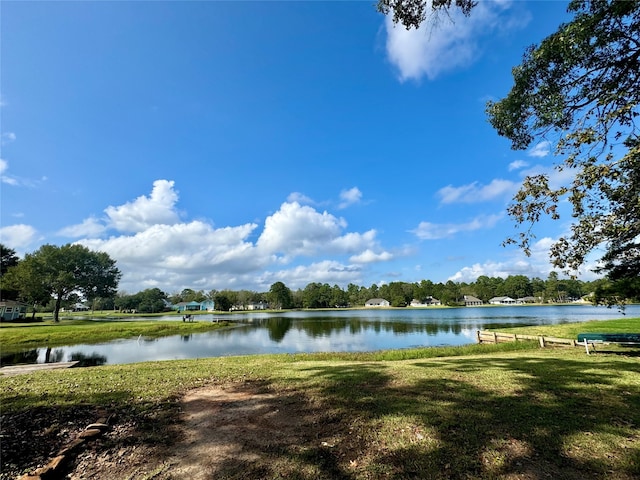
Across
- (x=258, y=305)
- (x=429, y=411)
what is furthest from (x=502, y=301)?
(x=429, y=411)

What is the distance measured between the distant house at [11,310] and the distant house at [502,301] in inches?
6530

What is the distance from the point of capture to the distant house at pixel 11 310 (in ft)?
177

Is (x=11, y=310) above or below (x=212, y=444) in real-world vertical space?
above

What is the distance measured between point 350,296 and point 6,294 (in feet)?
418

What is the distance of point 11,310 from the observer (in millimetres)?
57125

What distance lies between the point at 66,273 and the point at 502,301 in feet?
533

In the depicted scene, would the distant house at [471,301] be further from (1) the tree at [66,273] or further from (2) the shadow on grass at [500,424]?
(2) the shadow on grass at [500,424]

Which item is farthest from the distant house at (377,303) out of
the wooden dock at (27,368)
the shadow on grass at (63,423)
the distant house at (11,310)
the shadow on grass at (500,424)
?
the shadow on grass at (63,423)

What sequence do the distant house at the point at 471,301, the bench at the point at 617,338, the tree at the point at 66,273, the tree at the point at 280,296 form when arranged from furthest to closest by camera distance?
the distant house at the point at 471,301, the tree at the point at 280,296, the tree at the point at 66,273, the bench at the point at 617,338

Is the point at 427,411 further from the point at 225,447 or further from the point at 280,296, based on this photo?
the point at 280,296

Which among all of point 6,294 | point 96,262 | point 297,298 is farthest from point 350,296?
point 6,294

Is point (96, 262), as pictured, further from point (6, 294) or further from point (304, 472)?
point (304, 472)

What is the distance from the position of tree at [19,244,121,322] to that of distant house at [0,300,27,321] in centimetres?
682

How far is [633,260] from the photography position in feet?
35.1
